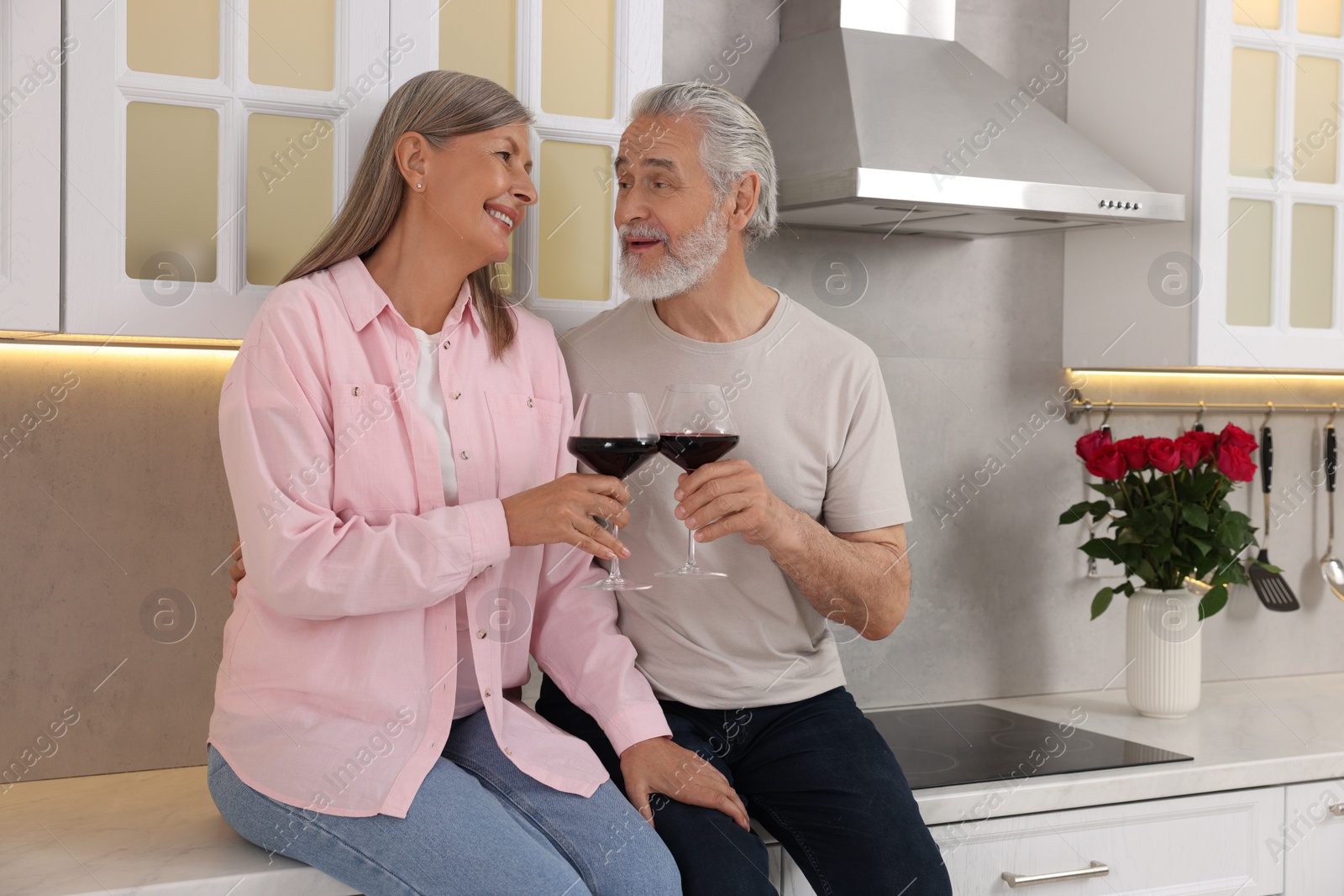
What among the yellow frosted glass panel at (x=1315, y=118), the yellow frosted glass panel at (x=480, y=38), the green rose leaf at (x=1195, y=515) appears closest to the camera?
the yellow frosted glass panel at (x=480, y=38)

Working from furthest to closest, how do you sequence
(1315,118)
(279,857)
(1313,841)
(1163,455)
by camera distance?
(1315,118), (1163,455), (1313,841), (279,857)

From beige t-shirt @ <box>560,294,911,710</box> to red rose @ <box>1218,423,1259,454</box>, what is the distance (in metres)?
0.86

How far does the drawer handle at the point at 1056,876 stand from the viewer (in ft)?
5.70

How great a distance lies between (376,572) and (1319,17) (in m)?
2.10

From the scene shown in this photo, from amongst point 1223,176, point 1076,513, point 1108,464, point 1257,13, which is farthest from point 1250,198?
point 1076,513

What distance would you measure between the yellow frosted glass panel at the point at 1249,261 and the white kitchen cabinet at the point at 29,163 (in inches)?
76.2

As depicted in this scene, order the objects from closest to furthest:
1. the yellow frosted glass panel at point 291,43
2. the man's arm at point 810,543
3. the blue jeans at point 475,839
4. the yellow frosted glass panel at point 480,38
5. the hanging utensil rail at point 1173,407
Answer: the blue jeans at point 475,839
the man's arm at point 810,543
the yellow frosted glass panel at point 291,43
the yellow frosted glass panel at point 480,38
the hanging utensil rail at point 1173,407

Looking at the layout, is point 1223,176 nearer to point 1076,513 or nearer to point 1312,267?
point 1312,267

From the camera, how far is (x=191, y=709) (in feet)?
6.01

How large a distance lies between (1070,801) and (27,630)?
1572 mm

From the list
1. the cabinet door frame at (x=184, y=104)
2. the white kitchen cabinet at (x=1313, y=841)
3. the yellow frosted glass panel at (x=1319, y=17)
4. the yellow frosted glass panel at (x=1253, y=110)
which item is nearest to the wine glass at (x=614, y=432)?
the cabinet door frame at (x=184, y=104)

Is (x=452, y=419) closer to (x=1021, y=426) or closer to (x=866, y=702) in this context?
(x=866, y=702)

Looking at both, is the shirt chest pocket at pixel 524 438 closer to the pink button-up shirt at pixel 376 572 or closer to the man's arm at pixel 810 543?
the pink button-up shirt at pixel 376 572

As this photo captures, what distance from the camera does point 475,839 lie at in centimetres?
127
